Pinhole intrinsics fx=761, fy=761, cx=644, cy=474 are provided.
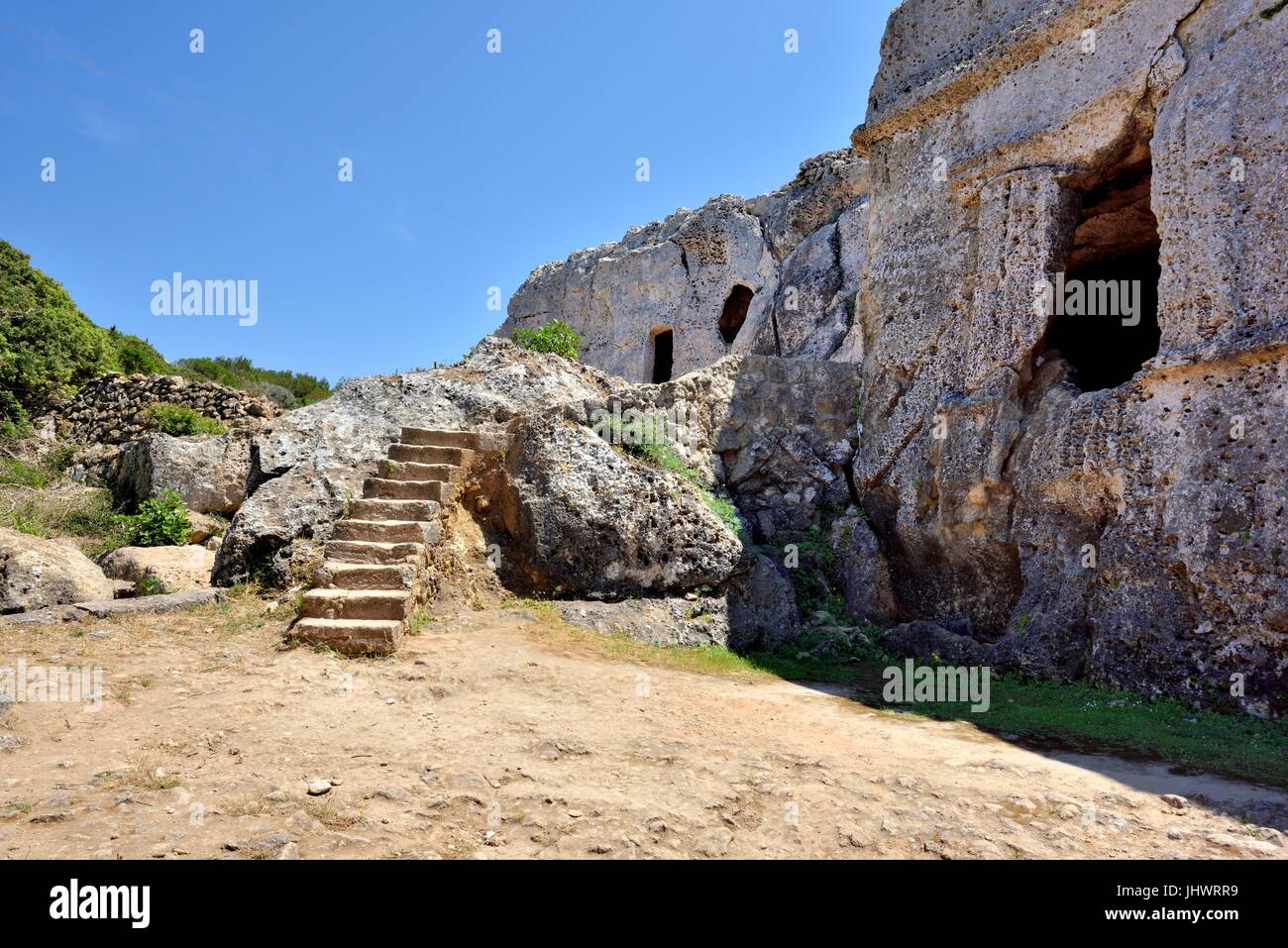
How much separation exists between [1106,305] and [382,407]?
865cm

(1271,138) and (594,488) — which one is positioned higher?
(1271,138)

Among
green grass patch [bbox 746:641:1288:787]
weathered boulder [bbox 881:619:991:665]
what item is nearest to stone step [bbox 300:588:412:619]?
green grass patch [bbox 746:641:1288:787]

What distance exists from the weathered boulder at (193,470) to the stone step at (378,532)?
3.55 m

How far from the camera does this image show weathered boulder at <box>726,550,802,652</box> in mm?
7891

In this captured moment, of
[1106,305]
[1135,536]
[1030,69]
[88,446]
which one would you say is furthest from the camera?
[88,446]

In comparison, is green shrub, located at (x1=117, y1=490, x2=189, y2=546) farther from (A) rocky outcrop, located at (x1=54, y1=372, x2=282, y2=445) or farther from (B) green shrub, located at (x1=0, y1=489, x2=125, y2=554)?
(A) rocky outcrop, located at (x1=54, y1=372, x2=282, y2=445)

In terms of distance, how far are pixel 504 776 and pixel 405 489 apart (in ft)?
14.4

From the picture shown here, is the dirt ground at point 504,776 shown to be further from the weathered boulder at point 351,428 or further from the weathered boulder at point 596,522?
the weathered boulder at point 596,522

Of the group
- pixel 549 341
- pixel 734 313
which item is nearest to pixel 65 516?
pixel 549 341

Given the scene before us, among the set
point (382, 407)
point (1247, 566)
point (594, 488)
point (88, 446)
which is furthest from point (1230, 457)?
point (88, 446)

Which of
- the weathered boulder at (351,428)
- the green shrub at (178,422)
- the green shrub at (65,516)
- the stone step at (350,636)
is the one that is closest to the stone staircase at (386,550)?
the stone step at (350,636)

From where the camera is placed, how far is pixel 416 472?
780cm

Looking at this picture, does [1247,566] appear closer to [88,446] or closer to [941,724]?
[941,724]

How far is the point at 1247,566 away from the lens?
585cm
